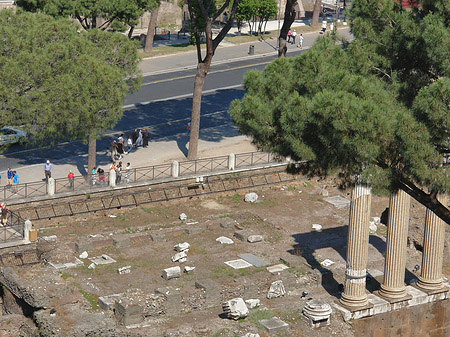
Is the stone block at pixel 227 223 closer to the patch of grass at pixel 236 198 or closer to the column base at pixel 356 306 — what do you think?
the patch of grass at pixel 236 198

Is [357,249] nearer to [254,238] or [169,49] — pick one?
[254,238]

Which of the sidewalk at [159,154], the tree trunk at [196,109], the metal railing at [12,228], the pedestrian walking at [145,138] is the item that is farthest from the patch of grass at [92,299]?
the pedestrian walking at [145,138]

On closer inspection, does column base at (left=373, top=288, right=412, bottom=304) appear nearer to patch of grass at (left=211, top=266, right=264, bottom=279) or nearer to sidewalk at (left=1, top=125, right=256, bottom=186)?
patch of grass at (left=211, top=266, right=264, bottom=279)

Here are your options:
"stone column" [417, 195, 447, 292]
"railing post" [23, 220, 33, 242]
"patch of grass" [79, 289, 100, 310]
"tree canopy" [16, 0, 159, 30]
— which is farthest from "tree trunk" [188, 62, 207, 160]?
"stone column" [417, 195, 447, 292]

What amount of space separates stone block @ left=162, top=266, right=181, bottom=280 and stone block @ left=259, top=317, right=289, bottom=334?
4294mm

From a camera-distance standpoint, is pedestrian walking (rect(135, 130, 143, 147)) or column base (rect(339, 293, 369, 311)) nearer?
column base (rect(339, 293, 369, 311))

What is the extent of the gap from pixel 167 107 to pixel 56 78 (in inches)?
647

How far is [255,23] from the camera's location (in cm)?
7250

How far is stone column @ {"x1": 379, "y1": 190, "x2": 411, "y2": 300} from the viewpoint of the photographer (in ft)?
102

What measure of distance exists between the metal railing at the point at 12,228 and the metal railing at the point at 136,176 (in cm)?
150

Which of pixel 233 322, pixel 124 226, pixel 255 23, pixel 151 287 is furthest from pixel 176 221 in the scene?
pixel 255 23

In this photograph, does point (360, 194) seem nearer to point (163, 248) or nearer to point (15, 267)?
point (163, 248)

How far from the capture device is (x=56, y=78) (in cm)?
3622

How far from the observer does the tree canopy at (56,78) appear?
35.0 m
